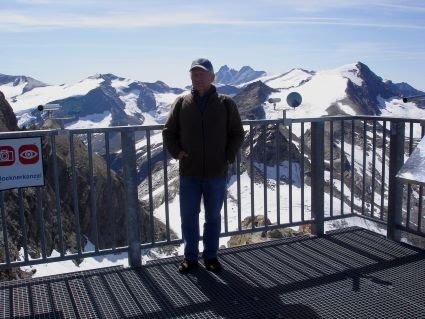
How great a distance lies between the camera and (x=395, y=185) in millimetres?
6867

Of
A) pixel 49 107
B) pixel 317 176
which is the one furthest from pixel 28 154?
pixel 317 176

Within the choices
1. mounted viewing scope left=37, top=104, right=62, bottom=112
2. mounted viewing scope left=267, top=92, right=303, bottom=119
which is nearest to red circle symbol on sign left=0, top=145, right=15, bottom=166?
mounted viewing scope left=37, top=104, right=62, bottom=112

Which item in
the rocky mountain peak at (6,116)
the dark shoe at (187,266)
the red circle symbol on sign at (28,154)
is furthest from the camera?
the rocky mountain peak at (6,116)

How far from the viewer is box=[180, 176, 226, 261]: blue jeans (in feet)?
18.2

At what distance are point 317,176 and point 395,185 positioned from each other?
105cm

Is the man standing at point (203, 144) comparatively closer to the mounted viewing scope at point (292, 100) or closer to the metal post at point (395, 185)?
the mounted viewing scope at point (292, 100)

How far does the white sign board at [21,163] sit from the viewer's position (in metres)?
5.31

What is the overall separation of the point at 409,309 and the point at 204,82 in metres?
3.01

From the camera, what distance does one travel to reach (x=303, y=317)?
4637mm

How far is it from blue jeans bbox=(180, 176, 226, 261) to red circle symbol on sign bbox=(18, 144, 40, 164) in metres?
1.61

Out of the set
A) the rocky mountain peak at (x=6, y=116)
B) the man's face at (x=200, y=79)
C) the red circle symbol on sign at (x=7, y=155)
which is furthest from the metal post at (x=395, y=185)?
the rocky mountain peak at (x=6, y=116)

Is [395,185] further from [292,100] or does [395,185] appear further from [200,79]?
[200,79]

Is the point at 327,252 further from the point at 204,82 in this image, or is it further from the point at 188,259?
the point at 204,82

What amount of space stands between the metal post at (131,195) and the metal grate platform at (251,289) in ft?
0.75
